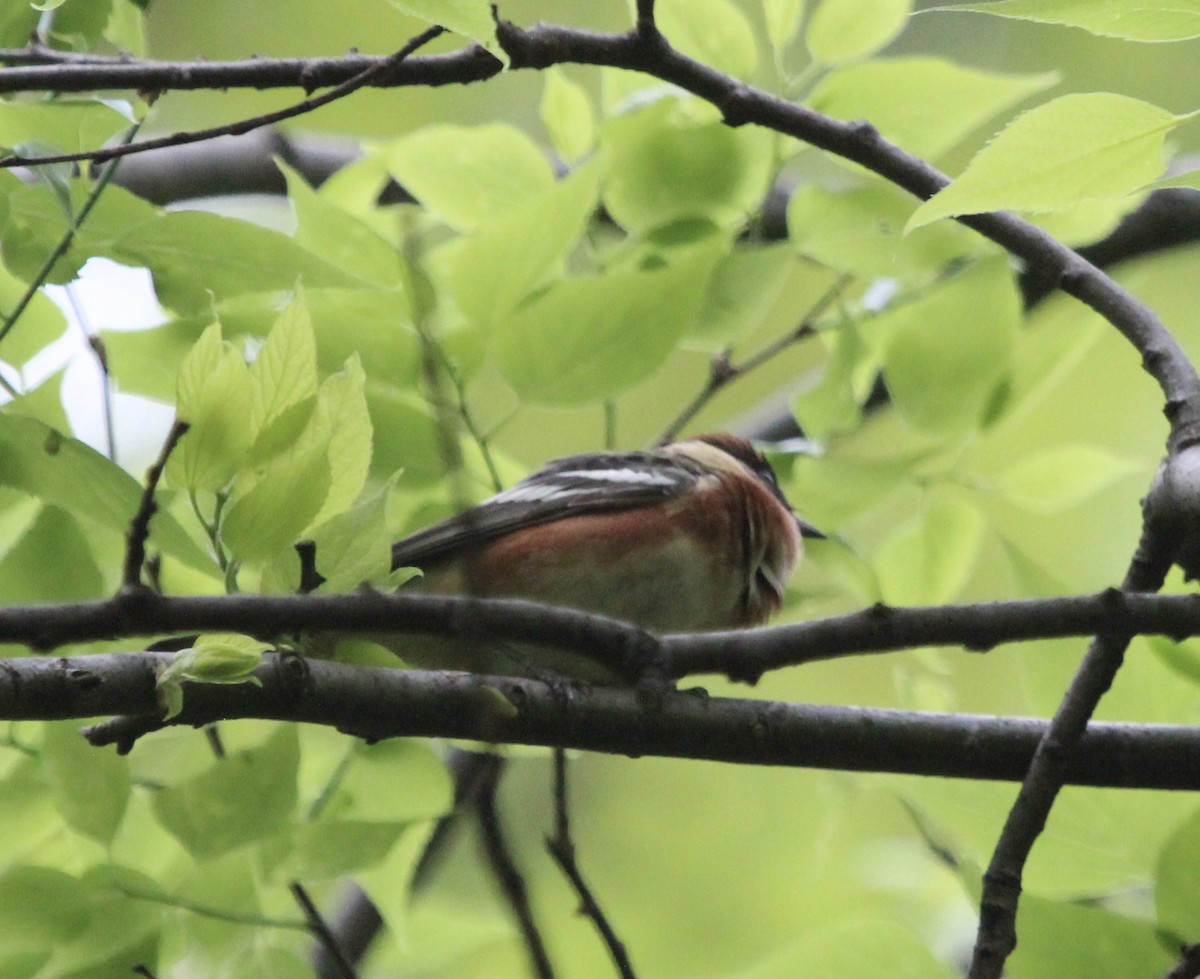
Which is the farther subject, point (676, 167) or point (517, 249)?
point (676, 167)

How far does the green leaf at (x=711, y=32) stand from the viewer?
2725 mm

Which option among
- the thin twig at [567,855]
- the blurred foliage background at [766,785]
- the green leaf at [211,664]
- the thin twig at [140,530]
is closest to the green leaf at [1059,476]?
the blurred foliage background at [766,785]

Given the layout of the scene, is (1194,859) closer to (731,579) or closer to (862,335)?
(862,335)

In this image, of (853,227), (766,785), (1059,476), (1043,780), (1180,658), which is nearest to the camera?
(1043,780)

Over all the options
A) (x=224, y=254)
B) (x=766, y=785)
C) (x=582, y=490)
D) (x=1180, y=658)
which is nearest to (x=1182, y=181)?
(x=1180, y=658)

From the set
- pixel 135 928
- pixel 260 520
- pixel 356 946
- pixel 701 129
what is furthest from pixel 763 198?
pixel 356 946

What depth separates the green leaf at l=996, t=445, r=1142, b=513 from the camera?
3.04 m

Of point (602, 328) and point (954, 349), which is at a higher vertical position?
point (602, 328)

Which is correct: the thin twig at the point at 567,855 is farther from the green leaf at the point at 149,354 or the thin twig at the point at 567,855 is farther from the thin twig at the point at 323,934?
the green leaf at the point at 149,354

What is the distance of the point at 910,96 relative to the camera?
9.34ft

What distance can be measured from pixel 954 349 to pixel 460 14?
5.07ft

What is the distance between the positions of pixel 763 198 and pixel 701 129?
0.77ft

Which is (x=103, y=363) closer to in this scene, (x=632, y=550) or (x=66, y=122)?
(x=66, y=122)

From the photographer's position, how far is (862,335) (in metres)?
3.02
